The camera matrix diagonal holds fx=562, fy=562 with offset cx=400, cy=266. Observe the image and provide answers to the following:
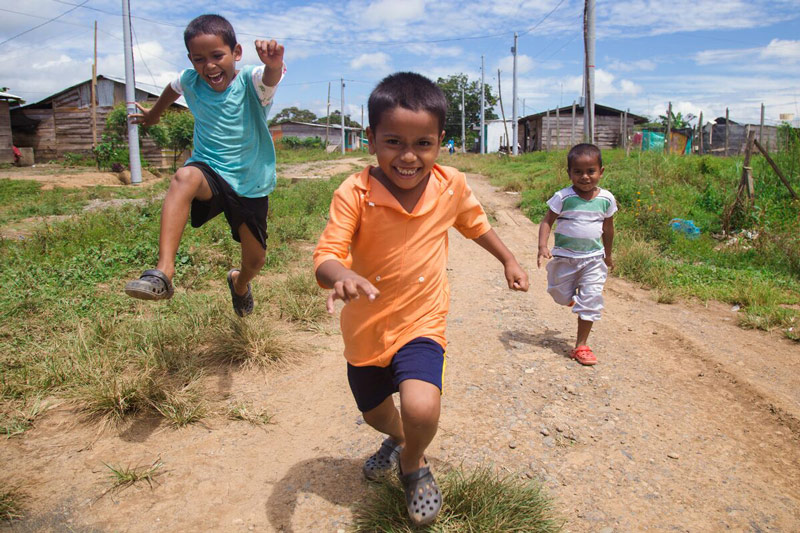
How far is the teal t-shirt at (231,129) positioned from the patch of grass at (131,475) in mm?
1621

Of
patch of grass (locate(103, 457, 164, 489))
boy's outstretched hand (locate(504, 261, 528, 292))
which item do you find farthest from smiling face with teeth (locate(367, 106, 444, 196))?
patch of grass (locate(103, 457, 164, 489))

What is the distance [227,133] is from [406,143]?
174 cm

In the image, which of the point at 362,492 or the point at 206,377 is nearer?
the point at 362,492

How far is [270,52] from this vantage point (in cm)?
314

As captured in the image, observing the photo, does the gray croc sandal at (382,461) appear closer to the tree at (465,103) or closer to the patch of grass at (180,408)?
the patch of grass at (180,408)

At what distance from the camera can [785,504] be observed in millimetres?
2443

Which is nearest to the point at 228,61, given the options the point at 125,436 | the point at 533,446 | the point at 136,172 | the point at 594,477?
the point at 125,436

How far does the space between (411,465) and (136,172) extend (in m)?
16.2

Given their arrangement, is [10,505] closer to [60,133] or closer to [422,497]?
[422,497]

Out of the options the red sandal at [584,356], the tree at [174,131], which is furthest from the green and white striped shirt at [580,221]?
the tree at [174,131]

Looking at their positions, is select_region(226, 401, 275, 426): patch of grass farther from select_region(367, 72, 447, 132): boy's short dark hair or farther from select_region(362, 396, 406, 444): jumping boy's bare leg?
select_region(367, 72, 447, 132): boy's short dark hair

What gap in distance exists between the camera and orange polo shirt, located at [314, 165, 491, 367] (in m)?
2.07

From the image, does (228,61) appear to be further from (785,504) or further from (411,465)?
(785,504)

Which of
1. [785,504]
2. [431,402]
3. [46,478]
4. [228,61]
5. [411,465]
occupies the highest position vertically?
[228,61]
